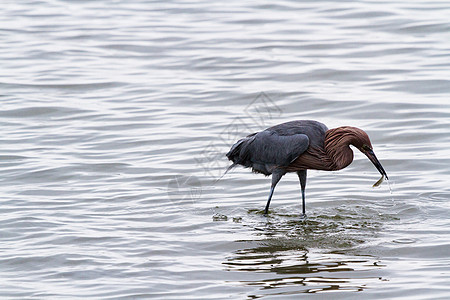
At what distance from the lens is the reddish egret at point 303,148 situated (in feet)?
27.3

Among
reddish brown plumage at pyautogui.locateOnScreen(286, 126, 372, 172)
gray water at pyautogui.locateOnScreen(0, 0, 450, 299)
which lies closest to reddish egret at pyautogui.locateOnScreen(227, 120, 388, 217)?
reddish brown plumage at pyautogui.locateOnScreen(286, 126, 372, 172)

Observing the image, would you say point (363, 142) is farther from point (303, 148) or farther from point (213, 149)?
point (213, 149)

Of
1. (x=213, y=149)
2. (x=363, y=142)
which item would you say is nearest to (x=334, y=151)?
(x=363, y=142)

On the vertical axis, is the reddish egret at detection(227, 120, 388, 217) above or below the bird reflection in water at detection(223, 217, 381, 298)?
above

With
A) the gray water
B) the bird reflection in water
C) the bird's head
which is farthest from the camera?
the bird's head

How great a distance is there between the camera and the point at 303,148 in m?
8.44

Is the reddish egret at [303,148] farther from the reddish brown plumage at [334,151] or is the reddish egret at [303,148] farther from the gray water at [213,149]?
the gray water at [213,149]

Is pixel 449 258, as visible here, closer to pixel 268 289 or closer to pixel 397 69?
pixel 268 289

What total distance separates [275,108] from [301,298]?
23.4 feet

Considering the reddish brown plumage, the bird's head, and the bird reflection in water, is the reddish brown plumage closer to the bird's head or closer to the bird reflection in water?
the bird's head

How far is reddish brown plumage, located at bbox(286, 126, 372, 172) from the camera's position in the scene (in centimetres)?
829

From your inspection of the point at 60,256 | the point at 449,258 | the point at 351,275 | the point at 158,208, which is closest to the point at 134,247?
the point at 60,256

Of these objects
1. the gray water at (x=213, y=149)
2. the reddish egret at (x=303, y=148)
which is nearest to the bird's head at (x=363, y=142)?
the reddish egret at (x=303, y=148)

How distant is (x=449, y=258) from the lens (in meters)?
6.99
